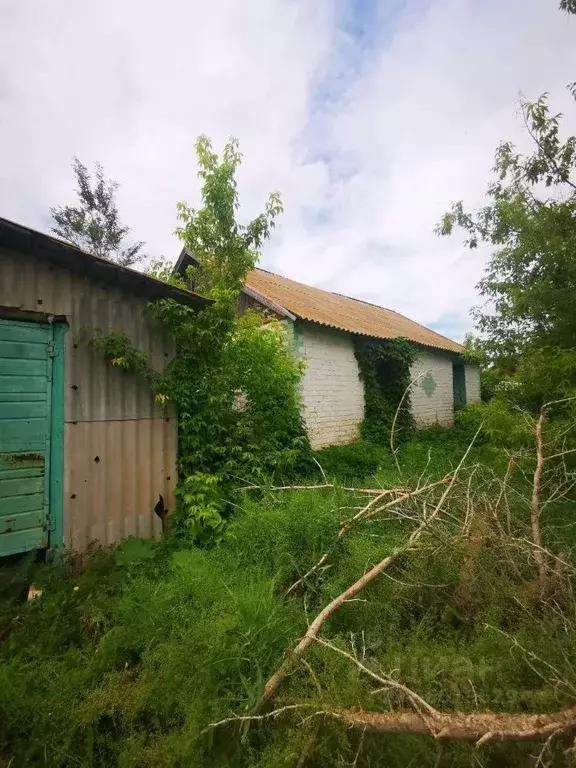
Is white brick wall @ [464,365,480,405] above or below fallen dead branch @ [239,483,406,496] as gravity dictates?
above

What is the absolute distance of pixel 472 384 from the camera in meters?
16.8

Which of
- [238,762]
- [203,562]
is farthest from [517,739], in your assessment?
[203,562]

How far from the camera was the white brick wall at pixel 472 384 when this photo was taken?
16.4 m

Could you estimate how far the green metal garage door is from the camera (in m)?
3.70

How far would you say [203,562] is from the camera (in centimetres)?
371

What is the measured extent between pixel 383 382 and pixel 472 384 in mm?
7525

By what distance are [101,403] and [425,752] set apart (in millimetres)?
3933

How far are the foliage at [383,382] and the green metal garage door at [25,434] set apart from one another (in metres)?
7.69

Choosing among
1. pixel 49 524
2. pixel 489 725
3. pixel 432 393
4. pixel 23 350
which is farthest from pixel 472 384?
pixel 489 725

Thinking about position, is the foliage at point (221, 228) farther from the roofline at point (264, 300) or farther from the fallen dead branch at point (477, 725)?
the fallen dead branch at point (477, 725)

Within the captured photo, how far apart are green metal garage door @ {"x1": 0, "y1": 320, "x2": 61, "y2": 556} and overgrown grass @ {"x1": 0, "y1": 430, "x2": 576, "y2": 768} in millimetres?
395

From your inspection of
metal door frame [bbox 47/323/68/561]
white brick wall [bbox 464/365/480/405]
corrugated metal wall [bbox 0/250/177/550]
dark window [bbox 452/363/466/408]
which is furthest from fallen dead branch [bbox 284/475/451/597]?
white brick wall [bbox 464/365/480/405]

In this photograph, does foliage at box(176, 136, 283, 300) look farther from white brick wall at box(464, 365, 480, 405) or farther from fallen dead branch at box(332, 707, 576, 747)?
white brick wall at box(464, 365, 480, 405)

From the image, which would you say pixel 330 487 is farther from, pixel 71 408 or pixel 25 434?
pixel 25 434
